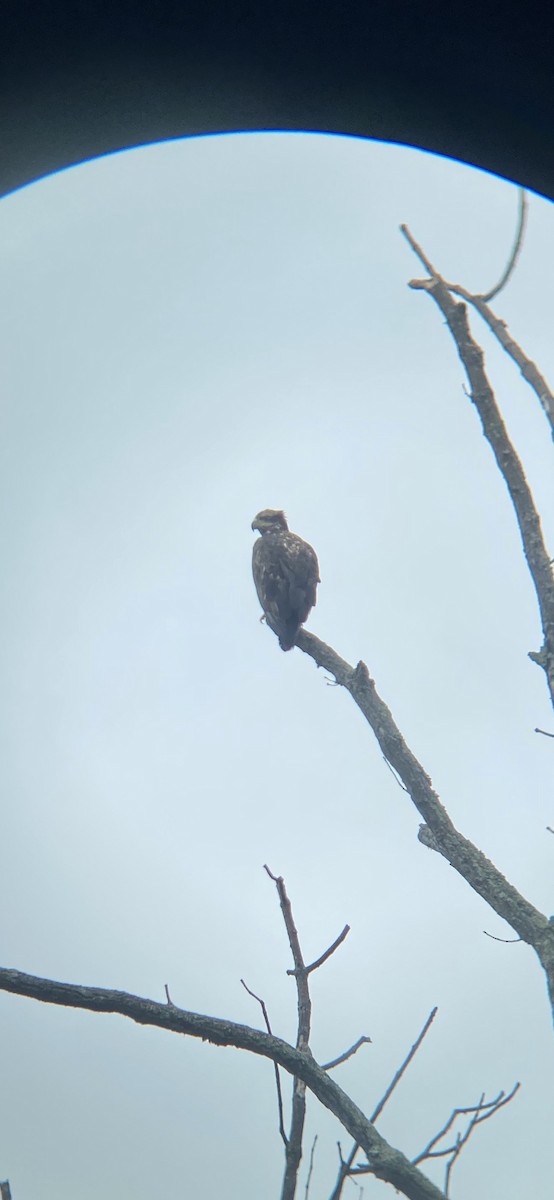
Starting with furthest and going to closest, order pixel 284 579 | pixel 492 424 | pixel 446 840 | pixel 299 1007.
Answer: pixel 284 579 < pixel 492 424 < pixel 446 840 < pixel 299 1007

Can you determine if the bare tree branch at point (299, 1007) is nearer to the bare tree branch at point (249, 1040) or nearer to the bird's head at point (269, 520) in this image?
the bare tree branch at point (249, 1040)

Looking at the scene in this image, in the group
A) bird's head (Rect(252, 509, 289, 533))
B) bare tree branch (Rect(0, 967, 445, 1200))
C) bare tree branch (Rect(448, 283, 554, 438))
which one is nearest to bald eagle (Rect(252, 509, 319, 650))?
bird's head (Rect(252, 509, 289, 533))

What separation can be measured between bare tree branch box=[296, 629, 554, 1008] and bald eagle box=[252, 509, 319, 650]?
1.71m

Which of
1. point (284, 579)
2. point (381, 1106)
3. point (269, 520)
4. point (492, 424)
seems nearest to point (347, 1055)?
point (381, 1106)

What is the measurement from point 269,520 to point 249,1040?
16.7 ft

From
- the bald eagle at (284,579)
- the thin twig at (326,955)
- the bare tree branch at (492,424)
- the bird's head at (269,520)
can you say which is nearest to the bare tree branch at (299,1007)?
the thin twig at (326,955)

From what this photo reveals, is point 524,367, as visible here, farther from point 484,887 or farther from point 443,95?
point 443,95

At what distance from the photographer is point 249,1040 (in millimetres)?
1931

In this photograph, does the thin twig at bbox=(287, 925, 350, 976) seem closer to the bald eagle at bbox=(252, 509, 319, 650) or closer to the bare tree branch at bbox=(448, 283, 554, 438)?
the bare tree branch at bbox=(448, 283, 554, 438)

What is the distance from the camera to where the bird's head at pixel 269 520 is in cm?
663

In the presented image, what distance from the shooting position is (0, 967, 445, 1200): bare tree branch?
5.74ft

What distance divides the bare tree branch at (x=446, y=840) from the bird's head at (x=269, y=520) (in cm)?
327

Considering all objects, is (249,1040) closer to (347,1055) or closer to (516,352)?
(347,1055)

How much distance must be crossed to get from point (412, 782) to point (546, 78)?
222cm
